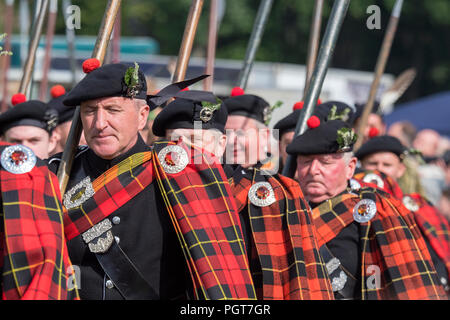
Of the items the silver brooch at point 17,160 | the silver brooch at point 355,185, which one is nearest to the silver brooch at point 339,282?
the silver brooch at point 355,185

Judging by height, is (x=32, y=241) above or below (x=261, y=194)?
below

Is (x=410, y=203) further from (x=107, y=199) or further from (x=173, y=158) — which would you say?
(x=107, y=199)

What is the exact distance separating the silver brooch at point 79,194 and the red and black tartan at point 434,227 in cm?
284

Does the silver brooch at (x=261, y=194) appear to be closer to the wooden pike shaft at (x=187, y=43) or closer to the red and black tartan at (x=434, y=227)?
the wooden pike shaft at (x=187, y=43)

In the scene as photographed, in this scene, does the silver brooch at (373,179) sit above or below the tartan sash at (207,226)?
above

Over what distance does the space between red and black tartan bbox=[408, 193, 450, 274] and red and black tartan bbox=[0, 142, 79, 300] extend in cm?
313

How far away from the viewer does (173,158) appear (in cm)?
378

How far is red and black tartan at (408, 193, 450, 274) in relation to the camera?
5.94m

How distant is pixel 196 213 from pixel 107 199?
0.41 m

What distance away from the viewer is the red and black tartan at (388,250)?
465 centimetres

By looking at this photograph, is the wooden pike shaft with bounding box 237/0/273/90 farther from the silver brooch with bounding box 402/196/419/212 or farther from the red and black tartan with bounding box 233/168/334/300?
the red and black tartan with bounding box 233/168/334/300

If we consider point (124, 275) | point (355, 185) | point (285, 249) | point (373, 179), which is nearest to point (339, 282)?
point (285, 249)
